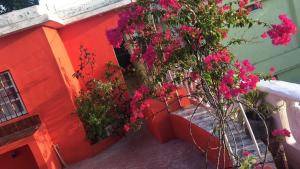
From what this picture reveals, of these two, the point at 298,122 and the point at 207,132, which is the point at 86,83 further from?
the point at 298,122

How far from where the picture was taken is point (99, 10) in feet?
36.4

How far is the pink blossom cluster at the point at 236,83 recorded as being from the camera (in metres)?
3.53

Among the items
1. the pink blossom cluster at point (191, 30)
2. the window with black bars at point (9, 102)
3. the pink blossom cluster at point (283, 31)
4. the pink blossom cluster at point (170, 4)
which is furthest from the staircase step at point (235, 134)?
the window with black bars at point (9, 102)

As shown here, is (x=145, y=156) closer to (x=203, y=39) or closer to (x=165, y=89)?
(x=165, y=89)

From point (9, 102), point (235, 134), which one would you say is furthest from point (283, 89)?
point (9, 102)

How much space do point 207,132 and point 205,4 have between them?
8.67 ft

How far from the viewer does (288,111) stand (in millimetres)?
4625

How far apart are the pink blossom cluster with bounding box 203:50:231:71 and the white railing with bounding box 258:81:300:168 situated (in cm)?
117

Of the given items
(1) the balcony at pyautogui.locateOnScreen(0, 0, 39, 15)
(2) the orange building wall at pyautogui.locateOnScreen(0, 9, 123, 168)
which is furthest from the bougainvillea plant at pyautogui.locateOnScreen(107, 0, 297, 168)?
(1) the balcony at pyautogui.locateOnScreen(0, 0, 39, 15)

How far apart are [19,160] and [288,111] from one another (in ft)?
24.8

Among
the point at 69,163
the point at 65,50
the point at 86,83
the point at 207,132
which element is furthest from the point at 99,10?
the point at 207,132

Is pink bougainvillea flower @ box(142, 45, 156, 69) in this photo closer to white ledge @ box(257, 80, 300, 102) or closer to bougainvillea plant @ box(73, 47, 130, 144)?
white ledge @ box(257, 80, 300, 102)

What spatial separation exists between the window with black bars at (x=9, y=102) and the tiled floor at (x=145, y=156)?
2.05 m

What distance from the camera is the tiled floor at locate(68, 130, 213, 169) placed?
22.5 feet
